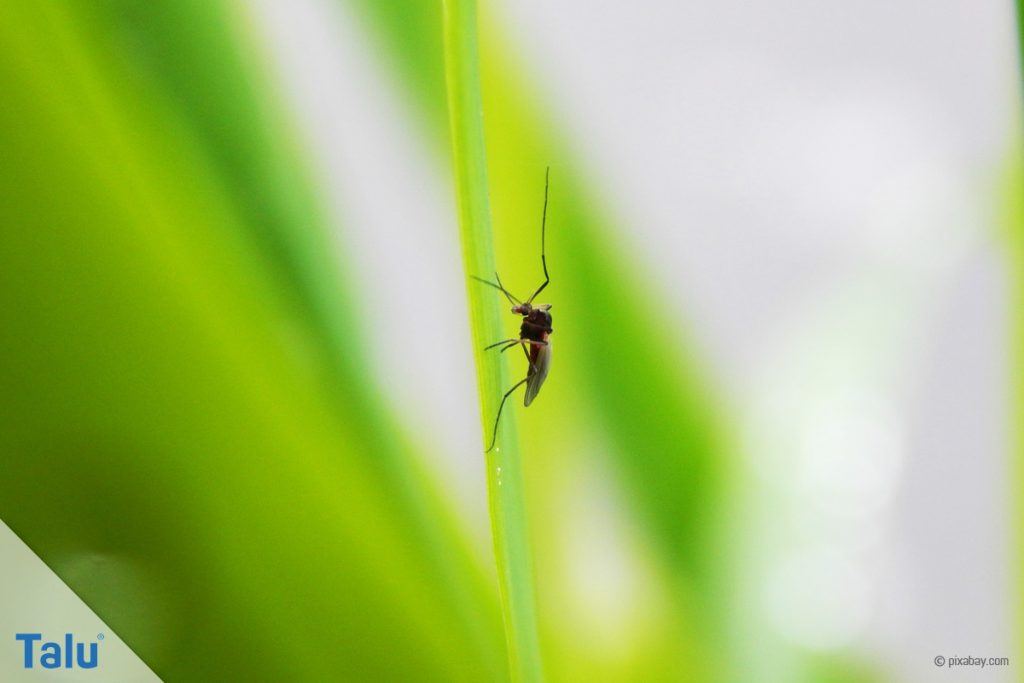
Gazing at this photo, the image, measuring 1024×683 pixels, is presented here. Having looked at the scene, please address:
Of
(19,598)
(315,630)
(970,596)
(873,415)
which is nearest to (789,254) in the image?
(873,415)

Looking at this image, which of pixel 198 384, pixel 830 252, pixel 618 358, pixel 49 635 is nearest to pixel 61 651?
pixel 49 635

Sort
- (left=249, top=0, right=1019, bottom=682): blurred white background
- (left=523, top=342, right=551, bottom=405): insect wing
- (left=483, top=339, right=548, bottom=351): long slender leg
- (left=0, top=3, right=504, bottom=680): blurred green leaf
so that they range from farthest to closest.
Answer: (left=249, top=0, right=1019, bottom=682): blurred white background, (left=523, top=342, right=551, bottom=405): insect wing, (left=483, top=339, right=548, bottom=351): long slender leg, (left=0, top=3, right=504, bottom=680): blurred green leaf

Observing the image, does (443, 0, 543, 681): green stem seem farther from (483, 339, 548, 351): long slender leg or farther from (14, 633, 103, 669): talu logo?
(14, 633, 103, 669): talu logo

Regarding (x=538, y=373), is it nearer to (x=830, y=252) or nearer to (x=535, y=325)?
(x=535, y=325)

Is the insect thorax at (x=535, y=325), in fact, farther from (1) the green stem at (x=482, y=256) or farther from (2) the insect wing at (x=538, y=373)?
(1) the green stem at (x=482, y=256)

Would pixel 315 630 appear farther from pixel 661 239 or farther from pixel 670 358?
pixel 661 239

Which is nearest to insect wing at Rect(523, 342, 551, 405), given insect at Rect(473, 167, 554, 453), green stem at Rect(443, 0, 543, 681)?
insect at Rect(473, 167, 554, 453)
